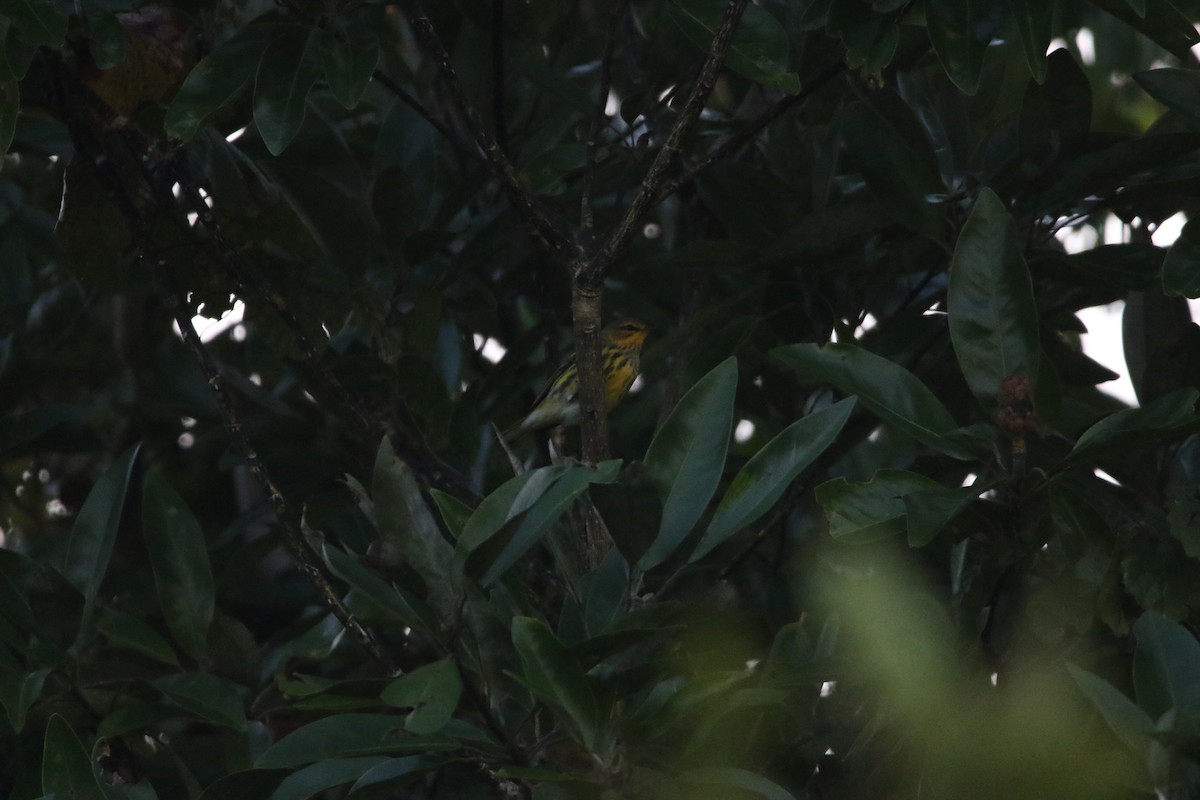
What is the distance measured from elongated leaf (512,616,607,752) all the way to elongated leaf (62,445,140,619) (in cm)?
122

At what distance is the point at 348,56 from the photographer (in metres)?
2.67

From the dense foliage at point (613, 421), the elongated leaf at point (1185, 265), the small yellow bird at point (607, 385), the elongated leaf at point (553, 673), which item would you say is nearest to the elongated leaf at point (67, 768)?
the dense foliage at point (613, 421)

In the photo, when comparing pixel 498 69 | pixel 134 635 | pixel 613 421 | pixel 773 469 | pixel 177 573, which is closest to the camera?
pixel 773 469

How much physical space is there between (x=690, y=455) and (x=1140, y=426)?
2.27 feet

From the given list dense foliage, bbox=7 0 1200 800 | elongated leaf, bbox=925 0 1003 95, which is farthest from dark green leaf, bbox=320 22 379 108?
elongated leaf, bbox=925 0 1003 95

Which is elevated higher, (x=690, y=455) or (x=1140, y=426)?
(x=690, y=455)

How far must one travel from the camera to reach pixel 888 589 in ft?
7.86

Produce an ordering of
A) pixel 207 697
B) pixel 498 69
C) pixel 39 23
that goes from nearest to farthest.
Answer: pixel 39 23
pixel 207 697
pixel 498 69

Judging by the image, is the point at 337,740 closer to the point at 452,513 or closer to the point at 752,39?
the point at 452,513

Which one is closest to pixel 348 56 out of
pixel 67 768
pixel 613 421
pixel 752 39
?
Answer: pixel 752 39

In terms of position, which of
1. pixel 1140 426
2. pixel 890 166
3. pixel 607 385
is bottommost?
pixel 607 385

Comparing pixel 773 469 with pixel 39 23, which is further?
pixel 39 23

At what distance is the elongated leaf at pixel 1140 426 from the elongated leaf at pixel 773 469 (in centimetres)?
37

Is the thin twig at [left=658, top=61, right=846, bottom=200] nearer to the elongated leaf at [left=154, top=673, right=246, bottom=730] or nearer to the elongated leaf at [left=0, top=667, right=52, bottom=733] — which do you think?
the elongated leaf at [left=154, top=673, right=246, bottom=730]
